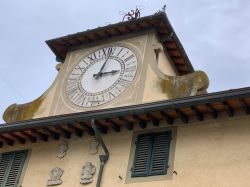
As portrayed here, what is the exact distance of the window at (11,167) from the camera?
46.8 feet

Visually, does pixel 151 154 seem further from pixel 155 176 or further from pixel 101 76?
pixel 101 76

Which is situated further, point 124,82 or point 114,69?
point 114,69

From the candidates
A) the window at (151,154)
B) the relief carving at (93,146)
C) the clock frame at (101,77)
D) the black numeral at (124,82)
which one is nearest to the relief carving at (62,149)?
the relief carving at (93,146)

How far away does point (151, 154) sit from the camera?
12852mm

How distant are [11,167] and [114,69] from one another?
377 centimetres

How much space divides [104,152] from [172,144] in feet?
5.51

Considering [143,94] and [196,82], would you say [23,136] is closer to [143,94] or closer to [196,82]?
[143,94]

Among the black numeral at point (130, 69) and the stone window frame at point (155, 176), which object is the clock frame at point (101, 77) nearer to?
the black numeral at point (130, 69)

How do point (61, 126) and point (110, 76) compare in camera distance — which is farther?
point (110, 76)

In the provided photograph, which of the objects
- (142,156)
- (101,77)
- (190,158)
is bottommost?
(190,158)

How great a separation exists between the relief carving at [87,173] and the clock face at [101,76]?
6.90 feet

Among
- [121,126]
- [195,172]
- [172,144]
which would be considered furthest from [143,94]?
[195,172]

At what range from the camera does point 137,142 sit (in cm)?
1319

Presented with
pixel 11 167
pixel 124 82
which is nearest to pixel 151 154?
pixel 124 82
